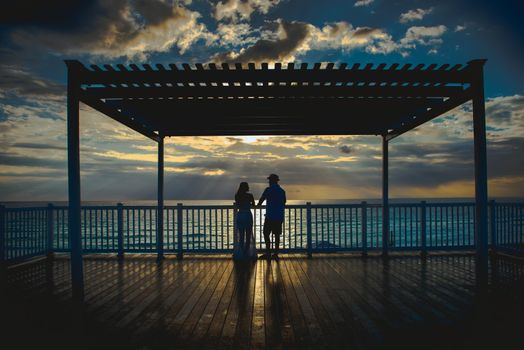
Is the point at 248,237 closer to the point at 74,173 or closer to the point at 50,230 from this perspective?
the point at 74,173

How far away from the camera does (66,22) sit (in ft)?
24.1

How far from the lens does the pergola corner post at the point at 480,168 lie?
4.84 m

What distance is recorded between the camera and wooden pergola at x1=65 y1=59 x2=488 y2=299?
15.4 feet

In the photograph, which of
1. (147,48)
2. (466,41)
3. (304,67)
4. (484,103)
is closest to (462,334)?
(484,103)

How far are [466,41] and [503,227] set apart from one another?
5.08 meters

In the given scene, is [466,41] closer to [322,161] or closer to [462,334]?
[462,334]

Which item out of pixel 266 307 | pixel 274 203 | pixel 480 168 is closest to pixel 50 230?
pixel 274 203

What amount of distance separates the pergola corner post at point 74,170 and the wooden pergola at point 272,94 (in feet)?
0.04

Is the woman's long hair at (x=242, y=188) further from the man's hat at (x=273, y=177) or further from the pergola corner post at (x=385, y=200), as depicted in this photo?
the pergola corner post at (x=385, y=200)

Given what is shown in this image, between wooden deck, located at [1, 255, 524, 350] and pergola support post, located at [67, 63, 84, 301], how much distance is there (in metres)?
0.42

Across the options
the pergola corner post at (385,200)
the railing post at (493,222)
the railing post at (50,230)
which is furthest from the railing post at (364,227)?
the railing post at (50,230)

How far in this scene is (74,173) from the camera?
4.64m

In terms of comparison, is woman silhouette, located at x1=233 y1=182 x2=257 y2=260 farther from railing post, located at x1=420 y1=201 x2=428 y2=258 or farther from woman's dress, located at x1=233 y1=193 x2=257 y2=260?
railing post, located at x1=420 y1=201 x2=428 y2=258

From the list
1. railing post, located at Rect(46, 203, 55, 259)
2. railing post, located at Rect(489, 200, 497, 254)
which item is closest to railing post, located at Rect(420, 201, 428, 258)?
railing post, located at Rect(489, 200, 497, 254)
